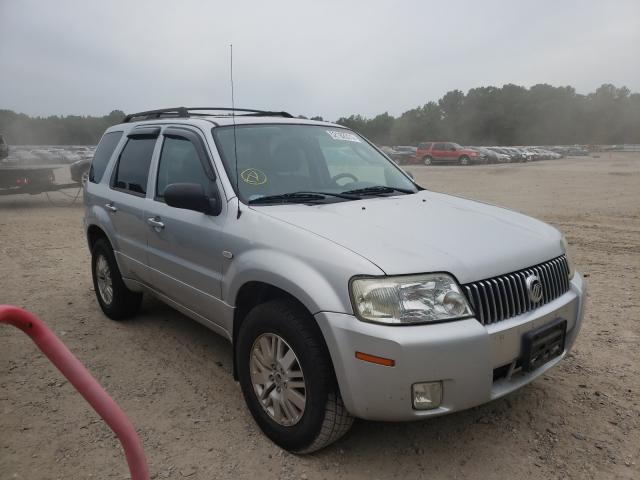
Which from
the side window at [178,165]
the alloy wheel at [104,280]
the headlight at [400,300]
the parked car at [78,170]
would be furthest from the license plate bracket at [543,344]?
the parked car at [78,170]

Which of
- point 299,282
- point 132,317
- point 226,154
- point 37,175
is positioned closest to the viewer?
point 299,282

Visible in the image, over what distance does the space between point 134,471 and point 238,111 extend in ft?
12.0

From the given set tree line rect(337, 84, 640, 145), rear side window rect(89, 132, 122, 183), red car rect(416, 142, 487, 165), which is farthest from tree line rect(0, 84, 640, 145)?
rear side window rect(89, 132, 122, 183)

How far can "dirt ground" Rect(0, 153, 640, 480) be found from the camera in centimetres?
269

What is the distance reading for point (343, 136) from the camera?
4.19m

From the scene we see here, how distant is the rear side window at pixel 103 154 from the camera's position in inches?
191

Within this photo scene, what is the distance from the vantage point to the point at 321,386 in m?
2.48

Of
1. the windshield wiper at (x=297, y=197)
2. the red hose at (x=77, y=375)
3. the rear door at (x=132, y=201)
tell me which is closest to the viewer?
the red hose at (x=77, y=375)

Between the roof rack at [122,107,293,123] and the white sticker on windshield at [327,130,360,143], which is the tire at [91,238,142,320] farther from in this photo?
the white sticker on windshield at [327,130,360,143]

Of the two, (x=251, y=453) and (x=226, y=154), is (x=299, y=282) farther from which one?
(x=226, y=154)

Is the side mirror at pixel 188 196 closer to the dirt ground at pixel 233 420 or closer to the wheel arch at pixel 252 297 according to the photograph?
the wheel arch at pixel 252 297

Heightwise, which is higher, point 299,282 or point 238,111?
point 238,111

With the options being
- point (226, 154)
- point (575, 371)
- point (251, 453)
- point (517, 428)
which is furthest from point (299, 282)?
point (575, 371)

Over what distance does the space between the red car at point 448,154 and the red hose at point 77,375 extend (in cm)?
3567
